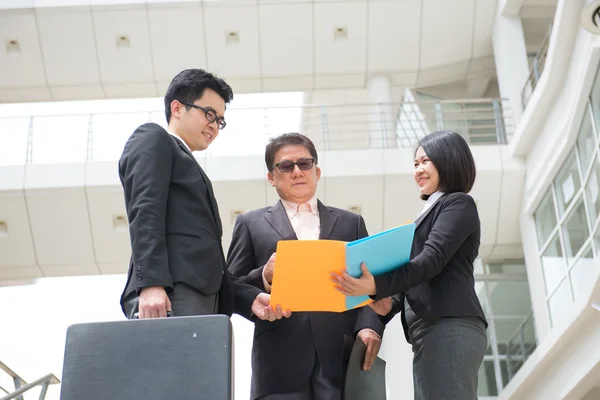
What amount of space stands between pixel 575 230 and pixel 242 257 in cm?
457

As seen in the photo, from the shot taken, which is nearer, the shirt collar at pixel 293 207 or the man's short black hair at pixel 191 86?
the man's short black hair at pixel 191 86

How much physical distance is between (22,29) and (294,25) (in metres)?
2.96

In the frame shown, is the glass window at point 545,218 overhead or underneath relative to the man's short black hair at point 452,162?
overhead

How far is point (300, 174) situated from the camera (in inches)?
105

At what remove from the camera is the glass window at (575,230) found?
632 cm

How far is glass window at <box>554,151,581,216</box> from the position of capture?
6636mm

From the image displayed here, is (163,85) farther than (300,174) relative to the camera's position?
Yes

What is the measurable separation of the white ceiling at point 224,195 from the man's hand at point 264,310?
18.1ft

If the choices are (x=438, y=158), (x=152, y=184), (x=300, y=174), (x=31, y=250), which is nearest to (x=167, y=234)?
(x=152, y=184)

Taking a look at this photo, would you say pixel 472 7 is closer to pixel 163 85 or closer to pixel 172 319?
pixel 163 85

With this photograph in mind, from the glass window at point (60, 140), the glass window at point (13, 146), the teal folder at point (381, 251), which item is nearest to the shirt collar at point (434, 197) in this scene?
the teal folder at point (381, 251)

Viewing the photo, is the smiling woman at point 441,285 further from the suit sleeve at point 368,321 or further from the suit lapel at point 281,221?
the suit lapel at point 281,221

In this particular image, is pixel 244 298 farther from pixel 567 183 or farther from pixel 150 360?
pixel 567 183

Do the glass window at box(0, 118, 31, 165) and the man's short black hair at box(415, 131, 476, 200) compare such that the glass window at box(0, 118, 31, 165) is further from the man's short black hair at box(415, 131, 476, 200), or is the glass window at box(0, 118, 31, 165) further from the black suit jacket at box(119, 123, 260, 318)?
the man's short black hair at box(415, 131, 476, 200)
